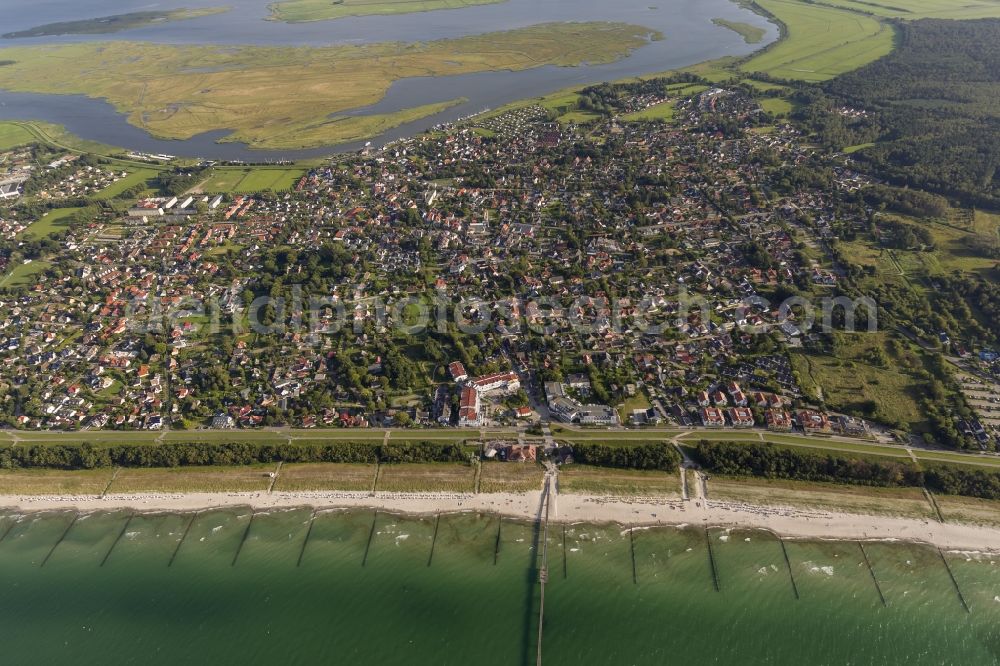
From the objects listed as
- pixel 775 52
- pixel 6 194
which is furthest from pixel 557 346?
pixel 775 52

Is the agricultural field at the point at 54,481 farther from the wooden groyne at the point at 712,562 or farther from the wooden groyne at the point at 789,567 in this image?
the wooden groyne at the point at 789,567

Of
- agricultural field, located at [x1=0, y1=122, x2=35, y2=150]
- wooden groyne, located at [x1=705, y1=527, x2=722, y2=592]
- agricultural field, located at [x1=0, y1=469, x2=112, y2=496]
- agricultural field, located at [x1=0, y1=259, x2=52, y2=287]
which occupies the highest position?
agricultural field, located at [x1=0, y1=122, x2=35, y2=150]

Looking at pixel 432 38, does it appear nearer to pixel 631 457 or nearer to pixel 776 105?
pixel 776 105

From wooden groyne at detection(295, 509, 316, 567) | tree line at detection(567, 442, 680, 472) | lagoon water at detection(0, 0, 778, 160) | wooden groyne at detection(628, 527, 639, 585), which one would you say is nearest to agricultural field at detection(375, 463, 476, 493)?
wooden groyne at detection(295, 509, 316, 567)

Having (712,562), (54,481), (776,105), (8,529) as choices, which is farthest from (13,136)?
(776,105)

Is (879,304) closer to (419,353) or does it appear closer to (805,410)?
(805,410)

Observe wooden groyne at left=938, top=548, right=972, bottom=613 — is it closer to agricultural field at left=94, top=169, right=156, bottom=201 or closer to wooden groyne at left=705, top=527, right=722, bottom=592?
wooden groyne at left=705, top=527, right=722, bottom=592

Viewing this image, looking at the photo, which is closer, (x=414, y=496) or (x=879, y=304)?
(x=414, y=496)
